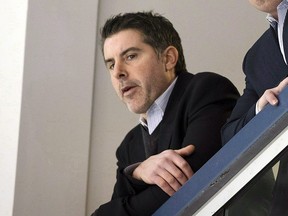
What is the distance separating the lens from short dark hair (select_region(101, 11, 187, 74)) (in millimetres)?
1738

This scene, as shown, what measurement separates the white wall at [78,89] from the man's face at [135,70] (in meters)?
0.77

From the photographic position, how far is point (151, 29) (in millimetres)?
1743

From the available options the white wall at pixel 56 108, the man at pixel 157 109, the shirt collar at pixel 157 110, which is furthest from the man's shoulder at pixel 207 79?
the white wall at pixel 56 108

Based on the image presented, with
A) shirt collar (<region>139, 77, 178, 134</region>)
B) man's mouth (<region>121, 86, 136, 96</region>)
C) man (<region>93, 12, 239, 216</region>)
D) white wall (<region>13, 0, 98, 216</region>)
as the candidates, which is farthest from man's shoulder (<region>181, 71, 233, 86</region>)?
white wall (<region>13, 0, 98, 216</region>)

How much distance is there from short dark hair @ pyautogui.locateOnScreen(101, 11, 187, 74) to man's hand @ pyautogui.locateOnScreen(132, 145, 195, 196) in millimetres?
566

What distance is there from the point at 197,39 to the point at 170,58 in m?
0.96

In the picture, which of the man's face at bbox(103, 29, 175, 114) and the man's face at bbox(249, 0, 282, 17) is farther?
the man's face at bbox(103, 29, 175, 114)

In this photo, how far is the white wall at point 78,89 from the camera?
7.82 feet

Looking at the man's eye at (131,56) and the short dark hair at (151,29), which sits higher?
the short dark hair at (151,29)

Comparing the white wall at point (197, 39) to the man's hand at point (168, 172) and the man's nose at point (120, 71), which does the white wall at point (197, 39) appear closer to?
the man's nose at point (120, 71)

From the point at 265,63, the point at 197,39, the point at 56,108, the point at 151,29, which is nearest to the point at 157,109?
the point at 151,29

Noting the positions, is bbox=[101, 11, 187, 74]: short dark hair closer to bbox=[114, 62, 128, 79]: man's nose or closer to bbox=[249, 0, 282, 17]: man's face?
bbox=[114, 62, 128, 79]: man's nose

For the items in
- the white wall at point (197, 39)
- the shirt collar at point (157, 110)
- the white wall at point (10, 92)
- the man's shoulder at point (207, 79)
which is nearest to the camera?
the man's shoulder at point (207, 79)

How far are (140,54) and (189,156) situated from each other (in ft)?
1.71
